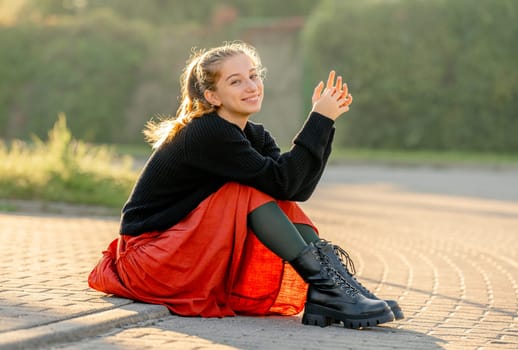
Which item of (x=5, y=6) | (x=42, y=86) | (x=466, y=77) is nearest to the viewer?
(x=466, y=77)

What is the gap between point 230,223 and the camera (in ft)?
17.6

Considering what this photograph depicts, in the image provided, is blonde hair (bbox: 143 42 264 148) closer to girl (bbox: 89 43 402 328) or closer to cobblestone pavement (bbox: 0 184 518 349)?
girl (bbox: 89 43 402 328)

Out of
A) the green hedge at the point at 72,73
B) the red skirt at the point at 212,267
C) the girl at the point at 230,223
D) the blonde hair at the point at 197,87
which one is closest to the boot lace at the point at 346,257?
the girl at the point at 230,223

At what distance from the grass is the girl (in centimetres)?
625

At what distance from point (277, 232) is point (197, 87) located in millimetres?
964

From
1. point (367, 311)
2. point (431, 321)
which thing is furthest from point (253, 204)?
point (431, 321)

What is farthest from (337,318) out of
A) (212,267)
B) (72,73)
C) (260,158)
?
(72,73)

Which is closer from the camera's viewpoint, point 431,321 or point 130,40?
point 431,321

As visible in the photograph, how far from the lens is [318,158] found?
17.9ft

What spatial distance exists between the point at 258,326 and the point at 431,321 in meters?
0.91

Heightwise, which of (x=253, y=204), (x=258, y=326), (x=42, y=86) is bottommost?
(x=258, y=326)

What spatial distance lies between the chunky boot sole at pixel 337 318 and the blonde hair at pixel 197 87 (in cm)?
113

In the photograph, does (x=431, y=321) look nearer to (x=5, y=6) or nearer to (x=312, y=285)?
(x=312, y=285)

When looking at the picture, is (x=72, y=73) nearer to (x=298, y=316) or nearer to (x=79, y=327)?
(x=298, y=316)
